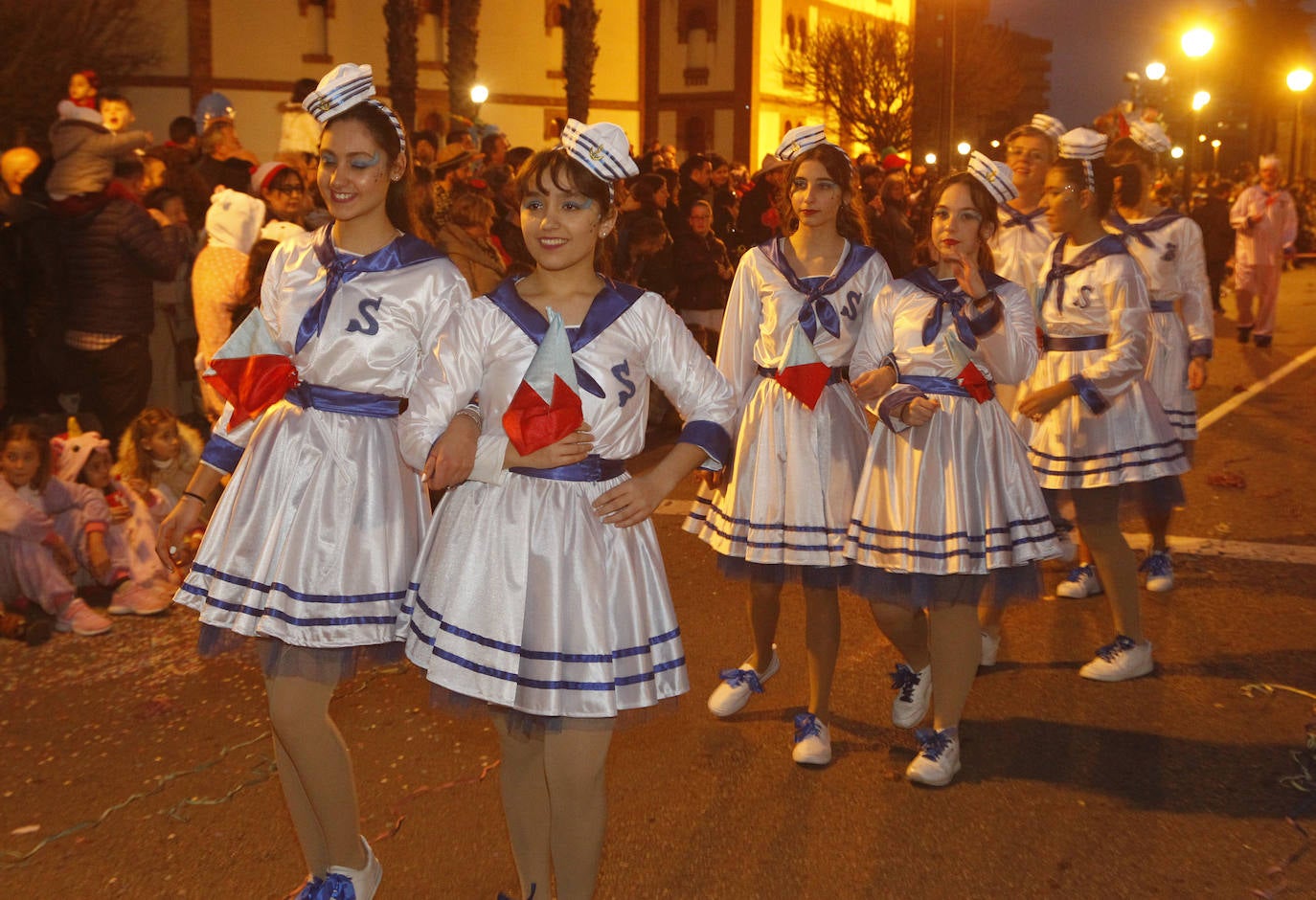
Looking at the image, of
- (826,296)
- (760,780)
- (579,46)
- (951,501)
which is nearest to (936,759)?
(760,780)

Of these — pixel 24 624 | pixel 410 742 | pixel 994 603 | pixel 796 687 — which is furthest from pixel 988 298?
pixel 24 624

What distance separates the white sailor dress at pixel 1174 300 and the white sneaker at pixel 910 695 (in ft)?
9.63

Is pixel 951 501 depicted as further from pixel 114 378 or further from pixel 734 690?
pixel 114 378

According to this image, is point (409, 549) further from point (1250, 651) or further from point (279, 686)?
point (1250, 651)

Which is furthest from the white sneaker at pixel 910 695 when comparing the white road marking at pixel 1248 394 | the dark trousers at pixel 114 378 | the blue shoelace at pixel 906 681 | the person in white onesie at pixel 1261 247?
the person in white onesie at pixel 1261 247

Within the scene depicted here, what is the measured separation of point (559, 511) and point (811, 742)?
76.9 inches

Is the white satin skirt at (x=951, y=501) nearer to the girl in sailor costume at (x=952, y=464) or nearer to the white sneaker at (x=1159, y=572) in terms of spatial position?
the girl in sailor costume at (x=952, y=464)

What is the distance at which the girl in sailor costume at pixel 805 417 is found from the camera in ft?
16.6

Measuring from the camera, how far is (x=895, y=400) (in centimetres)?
478

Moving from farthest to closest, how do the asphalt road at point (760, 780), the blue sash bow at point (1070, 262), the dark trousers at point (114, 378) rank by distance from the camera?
1. the dark trousers at point (114, 378)
2. the blue sash bow at point (1070, 262)
3. the asphalt road at point (760, 780)

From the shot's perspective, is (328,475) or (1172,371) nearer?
(328,475)

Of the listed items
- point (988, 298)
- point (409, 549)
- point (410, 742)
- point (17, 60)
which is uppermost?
point (17, 60)

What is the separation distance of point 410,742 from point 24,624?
2.33 meters

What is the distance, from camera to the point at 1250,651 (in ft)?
20.6
